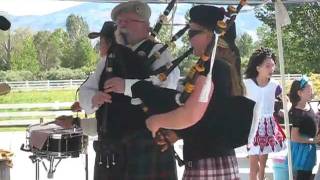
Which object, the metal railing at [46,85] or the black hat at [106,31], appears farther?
the metal railing at [46,85]

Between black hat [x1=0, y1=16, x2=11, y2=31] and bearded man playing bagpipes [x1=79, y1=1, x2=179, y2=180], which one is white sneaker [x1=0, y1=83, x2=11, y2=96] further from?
bearded man playing bagpipes [x1=79, y1=1, x2=179, y2=180]

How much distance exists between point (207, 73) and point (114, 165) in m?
0.91

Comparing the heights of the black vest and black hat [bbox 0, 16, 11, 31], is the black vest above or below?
below

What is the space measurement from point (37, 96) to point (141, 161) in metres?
18.9

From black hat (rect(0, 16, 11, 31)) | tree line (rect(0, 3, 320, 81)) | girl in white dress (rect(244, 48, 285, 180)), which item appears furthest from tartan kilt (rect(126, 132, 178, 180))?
tree line (rect(0, 3, 320, 81))

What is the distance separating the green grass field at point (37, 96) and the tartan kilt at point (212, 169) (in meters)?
17.2

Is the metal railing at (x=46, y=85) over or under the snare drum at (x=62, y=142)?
over

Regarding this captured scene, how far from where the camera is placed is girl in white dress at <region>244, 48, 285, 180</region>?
5059 mm

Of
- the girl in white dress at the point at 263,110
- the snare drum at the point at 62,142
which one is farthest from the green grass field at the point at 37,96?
the snare drum at the point at 62,142

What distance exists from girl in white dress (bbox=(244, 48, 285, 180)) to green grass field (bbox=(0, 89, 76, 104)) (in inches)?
572

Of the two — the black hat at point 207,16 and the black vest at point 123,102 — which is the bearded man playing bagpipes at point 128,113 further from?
the black hat at point 207,16

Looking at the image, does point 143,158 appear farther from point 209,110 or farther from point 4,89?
point 4,89

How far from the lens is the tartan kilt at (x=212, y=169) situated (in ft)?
7.36

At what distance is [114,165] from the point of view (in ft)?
8.44
